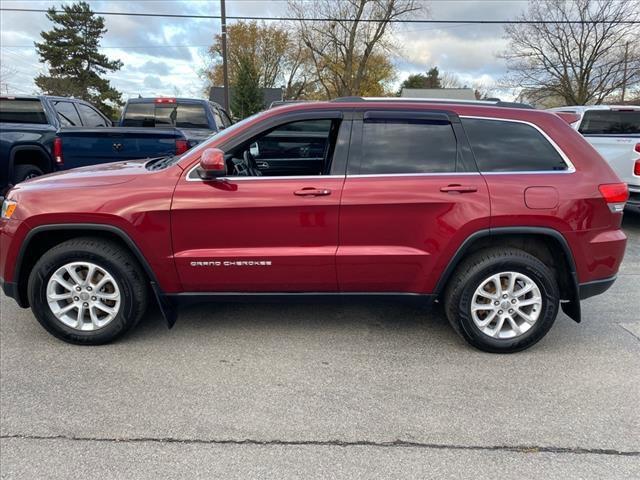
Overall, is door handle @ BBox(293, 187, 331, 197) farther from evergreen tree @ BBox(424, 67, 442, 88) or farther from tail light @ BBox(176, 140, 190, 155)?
evergreen tree @ BBox(424, 67, 442, 88)

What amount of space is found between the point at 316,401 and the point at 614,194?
2531 mm

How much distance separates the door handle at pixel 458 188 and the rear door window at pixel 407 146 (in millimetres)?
149

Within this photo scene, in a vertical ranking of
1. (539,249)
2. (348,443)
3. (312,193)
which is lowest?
(348,443)

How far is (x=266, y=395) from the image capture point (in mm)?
2953

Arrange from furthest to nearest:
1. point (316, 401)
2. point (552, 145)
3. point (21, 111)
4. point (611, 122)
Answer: point (611, 122), point (21, 111), point (552, 145), point (316, 401)

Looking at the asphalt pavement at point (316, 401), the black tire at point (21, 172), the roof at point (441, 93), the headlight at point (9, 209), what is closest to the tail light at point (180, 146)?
the black tire at point (21, 172)

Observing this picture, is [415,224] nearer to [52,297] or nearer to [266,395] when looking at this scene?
[266,395]

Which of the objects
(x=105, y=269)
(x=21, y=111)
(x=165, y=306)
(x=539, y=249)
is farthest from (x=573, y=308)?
(x=21, y=111)

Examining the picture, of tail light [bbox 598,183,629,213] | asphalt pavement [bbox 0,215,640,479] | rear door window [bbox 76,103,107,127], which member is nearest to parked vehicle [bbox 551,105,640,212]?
tail light [bbox 598,183,629,213]

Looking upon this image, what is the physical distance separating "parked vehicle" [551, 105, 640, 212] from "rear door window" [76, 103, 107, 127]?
27.1ft

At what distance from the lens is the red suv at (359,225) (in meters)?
3.29

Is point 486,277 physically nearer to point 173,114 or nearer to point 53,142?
point 53,142

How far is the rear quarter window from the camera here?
3.37 meters

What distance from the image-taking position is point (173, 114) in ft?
29.6
